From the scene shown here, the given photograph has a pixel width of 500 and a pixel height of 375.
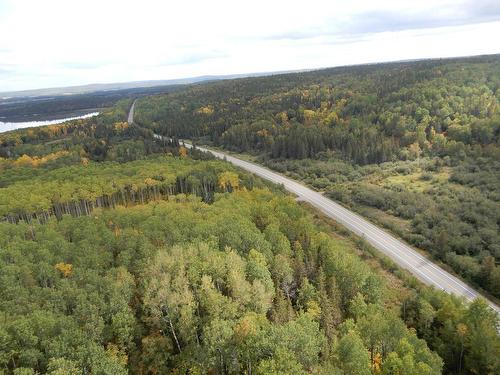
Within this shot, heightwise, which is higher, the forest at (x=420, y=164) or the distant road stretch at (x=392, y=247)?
the forest at (x=420, y=164)

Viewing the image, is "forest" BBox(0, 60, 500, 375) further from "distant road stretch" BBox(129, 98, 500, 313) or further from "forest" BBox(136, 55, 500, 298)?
"forest" BBox(136, 55, 500, 298)

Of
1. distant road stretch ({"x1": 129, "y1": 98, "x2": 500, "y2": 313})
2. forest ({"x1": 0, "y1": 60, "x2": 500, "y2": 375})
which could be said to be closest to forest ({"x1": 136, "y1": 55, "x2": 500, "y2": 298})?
distant road stretch ({"x1": 129, "y1": 98, "x2": 500, "y2": 313})

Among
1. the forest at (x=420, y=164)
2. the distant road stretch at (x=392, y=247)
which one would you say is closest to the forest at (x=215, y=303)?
the distant road stretch at (x=392, y=247)

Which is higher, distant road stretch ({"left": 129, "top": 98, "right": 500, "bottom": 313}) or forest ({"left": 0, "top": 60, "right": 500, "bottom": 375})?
forest ({"left": 0, "top": 60, "right": 500, "bottom": 375})

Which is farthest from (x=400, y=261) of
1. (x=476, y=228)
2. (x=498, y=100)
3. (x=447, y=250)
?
(x=498, y=100)

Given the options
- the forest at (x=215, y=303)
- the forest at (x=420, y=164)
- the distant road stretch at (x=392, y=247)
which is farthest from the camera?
the forest at (x=420, y=164)

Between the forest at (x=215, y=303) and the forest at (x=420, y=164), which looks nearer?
the forest at (x=215, y=303)

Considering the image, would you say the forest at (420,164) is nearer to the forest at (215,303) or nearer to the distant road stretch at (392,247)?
the distant road stretch at (392,247)
